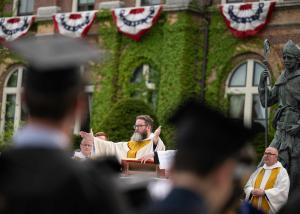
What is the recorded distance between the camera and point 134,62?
31797mm

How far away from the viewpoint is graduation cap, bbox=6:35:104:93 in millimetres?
3629

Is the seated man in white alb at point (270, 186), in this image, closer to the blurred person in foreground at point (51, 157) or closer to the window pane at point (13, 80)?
the blurred person in foreground at point (51, 157)

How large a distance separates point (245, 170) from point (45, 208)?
1.73m

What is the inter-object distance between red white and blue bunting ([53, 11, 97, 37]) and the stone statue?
54.9ft

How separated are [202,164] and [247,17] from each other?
2589 centimetres

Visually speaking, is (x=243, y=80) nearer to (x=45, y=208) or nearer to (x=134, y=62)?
(x=134, y=62)

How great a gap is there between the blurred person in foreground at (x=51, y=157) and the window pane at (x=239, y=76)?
2602 centimetres

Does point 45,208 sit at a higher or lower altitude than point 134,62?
lower

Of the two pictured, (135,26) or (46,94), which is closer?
(46,94)

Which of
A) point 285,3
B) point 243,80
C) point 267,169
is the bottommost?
point 267,169

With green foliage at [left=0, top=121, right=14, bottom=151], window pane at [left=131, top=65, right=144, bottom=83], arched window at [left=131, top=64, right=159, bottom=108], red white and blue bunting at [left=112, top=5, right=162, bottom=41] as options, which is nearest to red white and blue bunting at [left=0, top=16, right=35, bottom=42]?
green foliage at [left=0, top=121, right=14, bottom=151]

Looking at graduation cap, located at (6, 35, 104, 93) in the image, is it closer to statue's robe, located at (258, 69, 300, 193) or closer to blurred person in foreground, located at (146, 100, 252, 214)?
blurred person in foreground, located at (146, 100, 252, 214)

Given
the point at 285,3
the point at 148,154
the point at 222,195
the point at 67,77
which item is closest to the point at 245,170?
the point at 222,195

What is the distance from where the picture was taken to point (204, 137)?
389 cm
